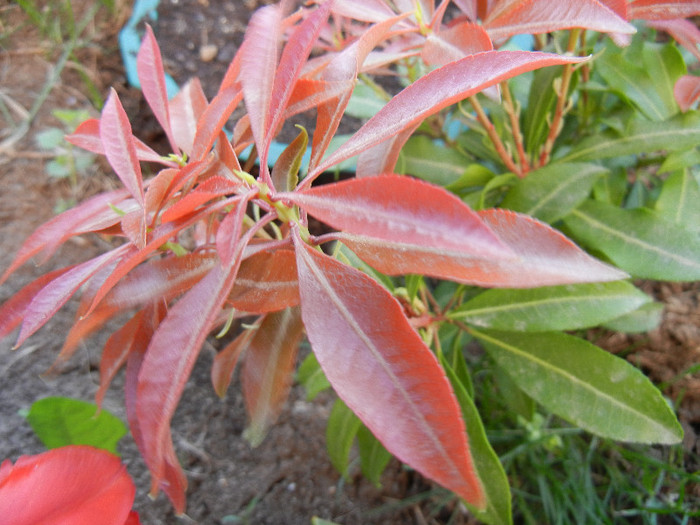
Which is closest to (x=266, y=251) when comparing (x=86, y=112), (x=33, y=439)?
(x=33, y=439)

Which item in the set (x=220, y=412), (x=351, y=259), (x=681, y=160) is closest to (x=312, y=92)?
(x=351, y=259)

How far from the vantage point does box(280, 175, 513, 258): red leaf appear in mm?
300

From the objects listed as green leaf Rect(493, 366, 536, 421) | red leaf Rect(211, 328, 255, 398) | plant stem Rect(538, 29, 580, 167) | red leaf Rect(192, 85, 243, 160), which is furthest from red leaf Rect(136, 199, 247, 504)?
green leaf Rect(493, 366, 536, 421)

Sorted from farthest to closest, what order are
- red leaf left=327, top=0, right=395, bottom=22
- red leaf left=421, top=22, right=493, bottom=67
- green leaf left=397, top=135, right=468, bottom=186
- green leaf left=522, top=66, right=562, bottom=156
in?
green leaf left=397, top=135, right=468, bottom=186, green leaf left=522, top=66, right=562, bottom=156, red leaf left=327, top=0, right=395, bottom=22, red leaf left=421, top=22, right=493, bottom=67

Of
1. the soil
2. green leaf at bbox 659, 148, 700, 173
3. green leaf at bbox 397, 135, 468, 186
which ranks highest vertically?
green leaf at bbox 659, 148, 700, 173

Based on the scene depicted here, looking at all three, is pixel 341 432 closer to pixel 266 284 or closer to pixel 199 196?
pixel 266 284

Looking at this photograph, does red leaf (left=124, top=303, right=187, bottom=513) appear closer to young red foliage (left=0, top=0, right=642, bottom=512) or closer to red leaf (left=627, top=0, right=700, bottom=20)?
young red foliage (left=0, top=0, right=642, bottom=512)

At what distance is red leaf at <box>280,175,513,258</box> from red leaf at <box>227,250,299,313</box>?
0.10m

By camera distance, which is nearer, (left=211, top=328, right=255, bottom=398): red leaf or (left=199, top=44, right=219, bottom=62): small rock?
(left=211, top=328, right=255, bottom=398): red leaf

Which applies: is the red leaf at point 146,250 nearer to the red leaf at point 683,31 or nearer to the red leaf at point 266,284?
the red leaf at point 266,284

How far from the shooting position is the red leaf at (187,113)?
62 cm

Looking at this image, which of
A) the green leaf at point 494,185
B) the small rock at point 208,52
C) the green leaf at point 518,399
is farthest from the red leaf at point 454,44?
the small rock at point 208,52

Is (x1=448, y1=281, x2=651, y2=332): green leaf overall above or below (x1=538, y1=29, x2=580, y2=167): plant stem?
below

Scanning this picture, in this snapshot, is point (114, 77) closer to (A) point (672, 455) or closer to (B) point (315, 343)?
(B) point (315, 343)
